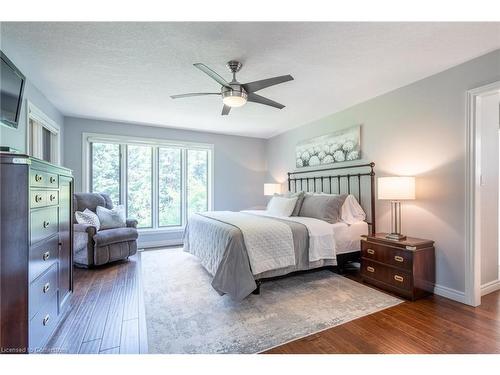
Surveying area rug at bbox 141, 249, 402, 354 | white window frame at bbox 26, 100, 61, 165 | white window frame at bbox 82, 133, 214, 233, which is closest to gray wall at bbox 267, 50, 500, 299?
area rug at bbox 141, 249, 402, 354

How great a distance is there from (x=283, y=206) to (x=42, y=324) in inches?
118

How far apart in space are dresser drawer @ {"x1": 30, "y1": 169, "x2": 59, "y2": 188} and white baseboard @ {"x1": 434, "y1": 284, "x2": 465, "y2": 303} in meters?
3.80

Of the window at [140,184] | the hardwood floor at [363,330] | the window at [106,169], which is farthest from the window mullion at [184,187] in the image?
the hardwood floor at [363,330]

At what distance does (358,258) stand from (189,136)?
159 inches

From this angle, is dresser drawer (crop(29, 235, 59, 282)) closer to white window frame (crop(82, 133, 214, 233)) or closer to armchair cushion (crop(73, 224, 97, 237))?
armchair cushion (crop(73, 224, 97, 237))

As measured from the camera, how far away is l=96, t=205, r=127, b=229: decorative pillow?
383 cm

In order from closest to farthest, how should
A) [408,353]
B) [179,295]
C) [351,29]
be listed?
[408,353], [351,29], [179,295]

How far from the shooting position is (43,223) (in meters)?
1.67

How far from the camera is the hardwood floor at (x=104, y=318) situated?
1.72 m

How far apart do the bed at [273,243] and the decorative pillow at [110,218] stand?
116cm

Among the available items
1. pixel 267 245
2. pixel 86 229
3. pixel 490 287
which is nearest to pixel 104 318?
pixel 267 245
